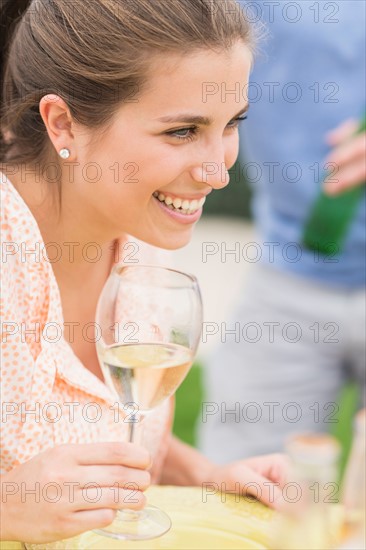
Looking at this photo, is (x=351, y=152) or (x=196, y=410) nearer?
(x=351, y=152)

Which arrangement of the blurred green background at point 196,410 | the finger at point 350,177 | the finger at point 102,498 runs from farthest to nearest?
the blurred green background at point 196,410, the finger at point 350,177, the finger at point 102,498

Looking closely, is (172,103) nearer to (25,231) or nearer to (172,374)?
(25,231)

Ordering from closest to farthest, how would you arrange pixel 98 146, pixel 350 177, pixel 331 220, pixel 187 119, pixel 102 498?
1. pixel 102 498
2. pixel 187 119
3. pixel 98 146
4. pixel 350 177
5. pixel 331 220

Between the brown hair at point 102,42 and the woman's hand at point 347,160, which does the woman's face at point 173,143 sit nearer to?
the brown hair at point 102,42

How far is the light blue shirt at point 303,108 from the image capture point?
2.48 meters

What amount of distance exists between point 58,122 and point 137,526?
70 centimetres

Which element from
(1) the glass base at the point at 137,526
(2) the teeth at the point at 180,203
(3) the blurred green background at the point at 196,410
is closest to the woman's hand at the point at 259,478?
(1) the glass base at the point at 137,526

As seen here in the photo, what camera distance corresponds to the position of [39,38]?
1674 mm

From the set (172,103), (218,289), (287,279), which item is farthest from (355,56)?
(218,289)

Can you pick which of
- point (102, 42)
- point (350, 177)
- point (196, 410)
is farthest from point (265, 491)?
point (196, 410)

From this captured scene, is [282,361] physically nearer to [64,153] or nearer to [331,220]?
[331,220]

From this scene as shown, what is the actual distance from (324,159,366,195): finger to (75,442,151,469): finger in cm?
125

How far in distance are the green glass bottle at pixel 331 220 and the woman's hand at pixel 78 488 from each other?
4.13 ft

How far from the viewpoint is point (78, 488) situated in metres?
1.34
